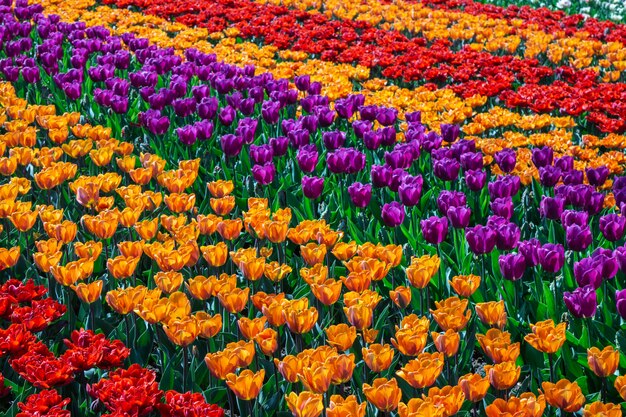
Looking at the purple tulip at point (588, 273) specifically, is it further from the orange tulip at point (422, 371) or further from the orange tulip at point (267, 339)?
the orange tulip at point (267, 339)

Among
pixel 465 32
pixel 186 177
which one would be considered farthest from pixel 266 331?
pixel 465 32

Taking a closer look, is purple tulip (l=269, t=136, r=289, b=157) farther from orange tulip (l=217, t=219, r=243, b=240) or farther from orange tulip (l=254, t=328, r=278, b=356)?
orange tulip (l=254, t=328, r=278, b=356)

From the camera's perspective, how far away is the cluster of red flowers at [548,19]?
10.1 metres

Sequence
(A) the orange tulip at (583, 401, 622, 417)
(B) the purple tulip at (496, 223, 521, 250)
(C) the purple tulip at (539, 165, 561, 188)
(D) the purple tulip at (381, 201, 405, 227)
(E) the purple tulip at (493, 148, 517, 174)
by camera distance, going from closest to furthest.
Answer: (A) the orange tulip at (583, 401, 622, 417)
(B) the purple tulip at (496, 223, 521, 250)
(D) the purple tulip at (381, 201, 405, 227)
(C) the purple tulip at (539, 165, 561, 188)
(E) the purple tulip at (493, 148, 517, 174)

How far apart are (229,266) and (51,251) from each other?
0.78 meters

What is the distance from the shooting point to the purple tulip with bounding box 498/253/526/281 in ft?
9.97

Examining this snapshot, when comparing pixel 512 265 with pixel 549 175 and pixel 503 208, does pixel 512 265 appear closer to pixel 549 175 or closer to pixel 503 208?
pixel 503 208

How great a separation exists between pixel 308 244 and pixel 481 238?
0.69 meters

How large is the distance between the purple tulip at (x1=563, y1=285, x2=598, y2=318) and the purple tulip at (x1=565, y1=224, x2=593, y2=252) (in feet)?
1.71

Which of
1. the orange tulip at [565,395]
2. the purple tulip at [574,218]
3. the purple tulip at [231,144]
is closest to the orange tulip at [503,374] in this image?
the orange tulip at [565,395]

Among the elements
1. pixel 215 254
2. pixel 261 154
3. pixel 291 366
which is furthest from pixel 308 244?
pixel 261 154

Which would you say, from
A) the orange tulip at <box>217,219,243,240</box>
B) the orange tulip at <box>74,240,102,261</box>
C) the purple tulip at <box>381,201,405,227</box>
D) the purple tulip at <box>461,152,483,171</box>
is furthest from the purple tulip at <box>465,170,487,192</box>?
the orange tulip at <box>74,240,102,261</box>

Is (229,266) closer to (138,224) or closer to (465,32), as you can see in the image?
(138,224)

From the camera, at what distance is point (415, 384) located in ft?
7.66
